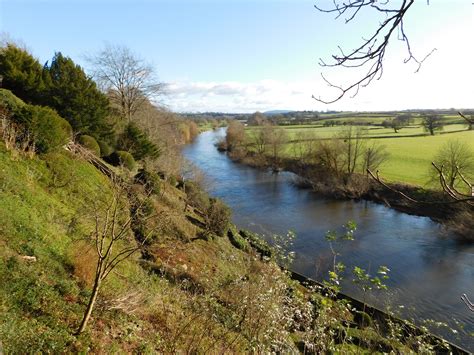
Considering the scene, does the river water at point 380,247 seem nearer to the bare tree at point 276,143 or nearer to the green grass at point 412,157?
the green grass at point 412,157

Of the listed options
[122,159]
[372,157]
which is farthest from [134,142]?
[372,157]

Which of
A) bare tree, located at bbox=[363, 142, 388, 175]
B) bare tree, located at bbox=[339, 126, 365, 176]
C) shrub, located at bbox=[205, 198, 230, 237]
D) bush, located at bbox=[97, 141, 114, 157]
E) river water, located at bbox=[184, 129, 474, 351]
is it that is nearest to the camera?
river water, located at bbox=[184, 129, 474, 351]

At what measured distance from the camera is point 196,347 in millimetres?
5871

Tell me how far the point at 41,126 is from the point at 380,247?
1887 centimetres

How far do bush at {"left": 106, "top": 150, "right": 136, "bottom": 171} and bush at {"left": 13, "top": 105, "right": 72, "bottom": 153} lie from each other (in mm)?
5979

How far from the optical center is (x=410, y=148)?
147 ft

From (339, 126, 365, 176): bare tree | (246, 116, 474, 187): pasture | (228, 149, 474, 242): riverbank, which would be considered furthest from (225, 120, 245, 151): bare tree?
(339, 126, 365, 176): bare tree

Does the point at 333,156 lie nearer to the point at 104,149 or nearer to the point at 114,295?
the point at 104,149

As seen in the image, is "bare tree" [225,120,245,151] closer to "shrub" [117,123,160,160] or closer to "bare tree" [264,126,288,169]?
"bare tree" [264,126,288,169]

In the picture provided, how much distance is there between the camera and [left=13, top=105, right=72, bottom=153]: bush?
33.8ft

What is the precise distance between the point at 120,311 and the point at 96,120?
14091 mm

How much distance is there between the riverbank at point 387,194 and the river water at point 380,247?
2.95 ft

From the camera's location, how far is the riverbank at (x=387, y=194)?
66.3 feet

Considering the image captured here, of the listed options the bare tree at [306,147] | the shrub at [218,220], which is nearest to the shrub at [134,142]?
the shrub at [218,220]
